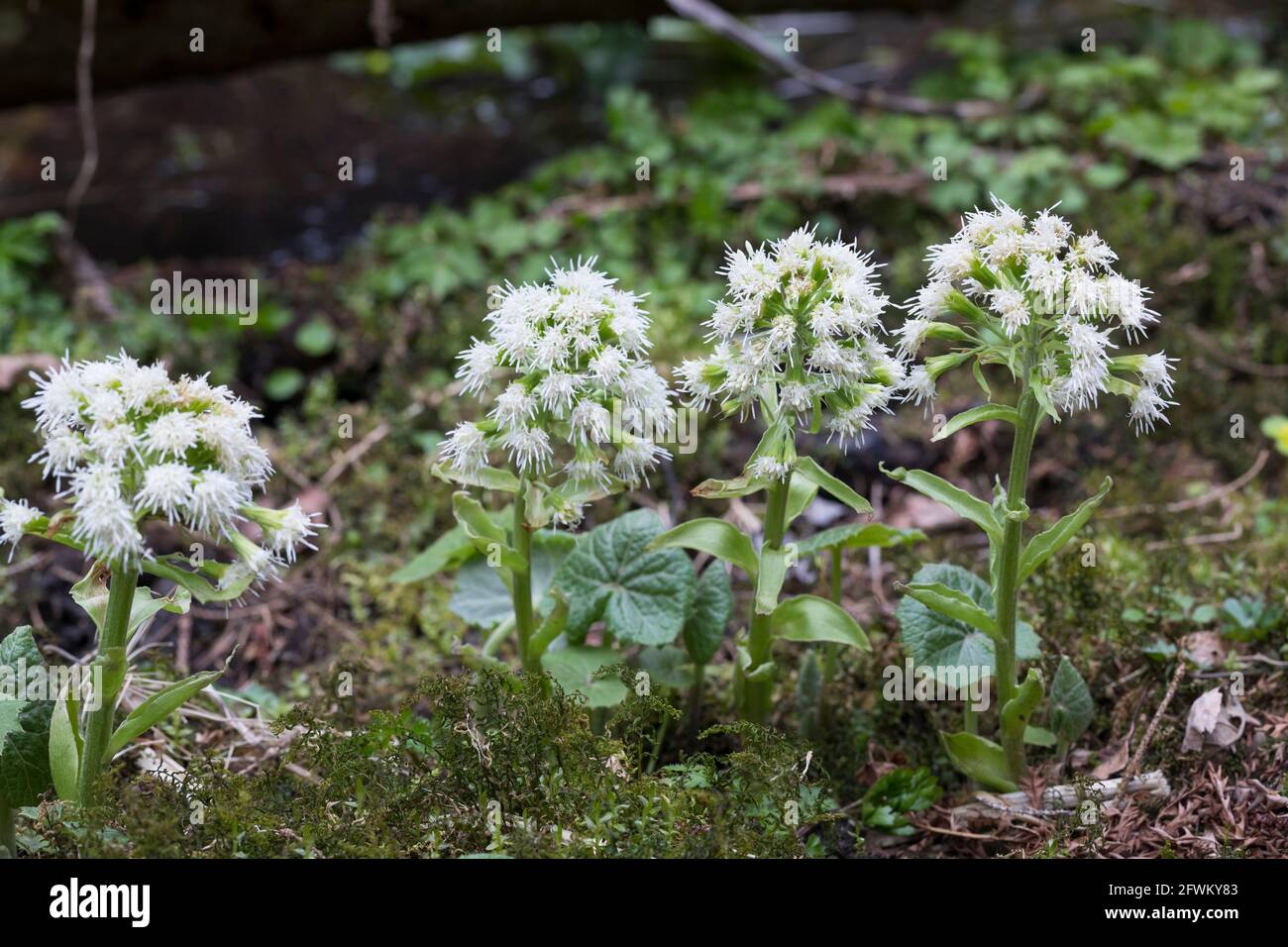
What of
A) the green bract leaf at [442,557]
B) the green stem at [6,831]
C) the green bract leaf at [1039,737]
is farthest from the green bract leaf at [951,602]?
the green stem at [6,831]

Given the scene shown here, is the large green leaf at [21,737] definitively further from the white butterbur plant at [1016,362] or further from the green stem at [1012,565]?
the green stem at [1012,565]

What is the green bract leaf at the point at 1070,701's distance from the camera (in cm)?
296

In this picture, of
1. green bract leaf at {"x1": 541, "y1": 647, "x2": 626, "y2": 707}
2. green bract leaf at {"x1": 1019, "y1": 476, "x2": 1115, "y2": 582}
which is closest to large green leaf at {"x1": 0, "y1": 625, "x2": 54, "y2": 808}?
green bract leaf at {"x1": 541, "y1": 647, "x2": 626, "y2": 707}

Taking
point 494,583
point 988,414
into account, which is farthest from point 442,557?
point 988,414

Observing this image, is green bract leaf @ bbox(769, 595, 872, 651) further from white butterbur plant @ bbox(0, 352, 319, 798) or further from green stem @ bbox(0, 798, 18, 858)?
green stem @ bbox(0, 798, 18, 858)

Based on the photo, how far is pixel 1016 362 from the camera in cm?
265

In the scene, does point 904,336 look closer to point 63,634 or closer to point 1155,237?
point 63,634

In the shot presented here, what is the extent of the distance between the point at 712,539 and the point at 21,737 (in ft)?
5.14

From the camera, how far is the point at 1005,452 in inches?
184

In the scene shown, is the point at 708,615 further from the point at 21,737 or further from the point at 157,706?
the point at 21,737

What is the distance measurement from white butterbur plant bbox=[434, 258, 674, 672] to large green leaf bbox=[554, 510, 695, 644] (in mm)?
191

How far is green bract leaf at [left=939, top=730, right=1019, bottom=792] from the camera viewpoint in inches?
115

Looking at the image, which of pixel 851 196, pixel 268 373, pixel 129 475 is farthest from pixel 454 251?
pixel 129 475

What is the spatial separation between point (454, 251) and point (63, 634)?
2490 millimetres
